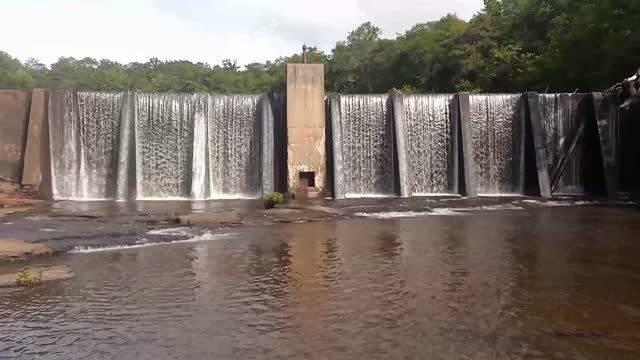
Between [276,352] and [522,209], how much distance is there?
11.8 meters

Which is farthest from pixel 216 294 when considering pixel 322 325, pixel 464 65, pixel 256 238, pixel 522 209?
pixel 464 65

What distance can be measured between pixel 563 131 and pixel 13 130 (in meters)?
16.7

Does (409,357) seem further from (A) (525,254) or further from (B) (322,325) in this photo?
(A) (525,254)

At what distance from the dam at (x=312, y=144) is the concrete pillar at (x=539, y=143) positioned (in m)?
0.03

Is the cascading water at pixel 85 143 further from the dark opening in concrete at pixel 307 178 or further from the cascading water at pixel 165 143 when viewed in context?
the dark opening in concrete at pixel 307 178

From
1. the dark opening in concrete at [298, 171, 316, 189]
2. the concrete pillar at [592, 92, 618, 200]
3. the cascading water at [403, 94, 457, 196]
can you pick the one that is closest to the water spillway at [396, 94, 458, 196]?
the cascading water at [403, 94, 457, 196]

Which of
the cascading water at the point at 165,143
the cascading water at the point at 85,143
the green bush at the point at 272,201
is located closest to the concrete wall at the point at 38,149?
the cascading water at the point at 85,143

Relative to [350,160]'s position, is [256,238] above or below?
below

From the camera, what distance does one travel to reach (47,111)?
1806cm

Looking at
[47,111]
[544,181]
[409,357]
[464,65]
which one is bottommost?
[409,357]

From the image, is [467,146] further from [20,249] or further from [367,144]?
[20,249]

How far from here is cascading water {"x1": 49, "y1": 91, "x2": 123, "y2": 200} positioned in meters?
18.2

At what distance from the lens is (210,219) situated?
12.4 metres

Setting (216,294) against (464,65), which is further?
(464,65)
